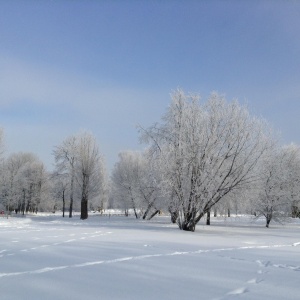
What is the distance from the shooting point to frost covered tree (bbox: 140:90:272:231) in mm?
23141

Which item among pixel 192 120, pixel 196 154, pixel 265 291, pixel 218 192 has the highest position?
pixel 192 120

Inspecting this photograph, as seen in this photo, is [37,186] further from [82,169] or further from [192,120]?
[192,120]

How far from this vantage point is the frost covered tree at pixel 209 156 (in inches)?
911

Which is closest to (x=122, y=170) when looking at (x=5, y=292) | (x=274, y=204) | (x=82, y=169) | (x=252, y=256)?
(x=82, y=169)

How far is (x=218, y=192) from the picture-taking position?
23109 mm

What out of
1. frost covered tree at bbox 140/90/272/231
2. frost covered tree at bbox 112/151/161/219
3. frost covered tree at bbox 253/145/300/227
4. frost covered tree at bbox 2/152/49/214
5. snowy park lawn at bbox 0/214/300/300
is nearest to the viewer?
snowy park lawn at bbox 0/214/300/300

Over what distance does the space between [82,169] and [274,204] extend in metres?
22.8

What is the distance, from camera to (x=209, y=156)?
76.3ft

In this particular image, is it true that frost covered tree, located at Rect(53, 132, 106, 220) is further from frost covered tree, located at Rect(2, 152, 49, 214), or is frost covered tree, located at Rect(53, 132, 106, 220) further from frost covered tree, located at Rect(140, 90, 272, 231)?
frost covered tree, located at Rect(140, 90, 272, 231)

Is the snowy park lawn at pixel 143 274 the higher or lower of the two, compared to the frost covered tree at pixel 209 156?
lower

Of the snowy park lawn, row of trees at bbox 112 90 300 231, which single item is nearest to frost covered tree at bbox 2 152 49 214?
row of trees at bbox 112 90 300 231

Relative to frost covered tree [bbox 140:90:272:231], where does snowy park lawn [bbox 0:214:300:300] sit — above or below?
below

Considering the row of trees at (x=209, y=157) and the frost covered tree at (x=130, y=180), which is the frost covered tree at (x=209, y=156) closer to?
the row of trees at (x=209, y=157)

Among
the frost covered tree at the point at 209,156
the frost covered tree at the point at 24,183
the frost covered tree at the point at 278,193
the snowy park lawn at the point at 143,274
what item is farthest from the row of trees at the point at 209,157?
the frost covered tree at the point at 24,183
